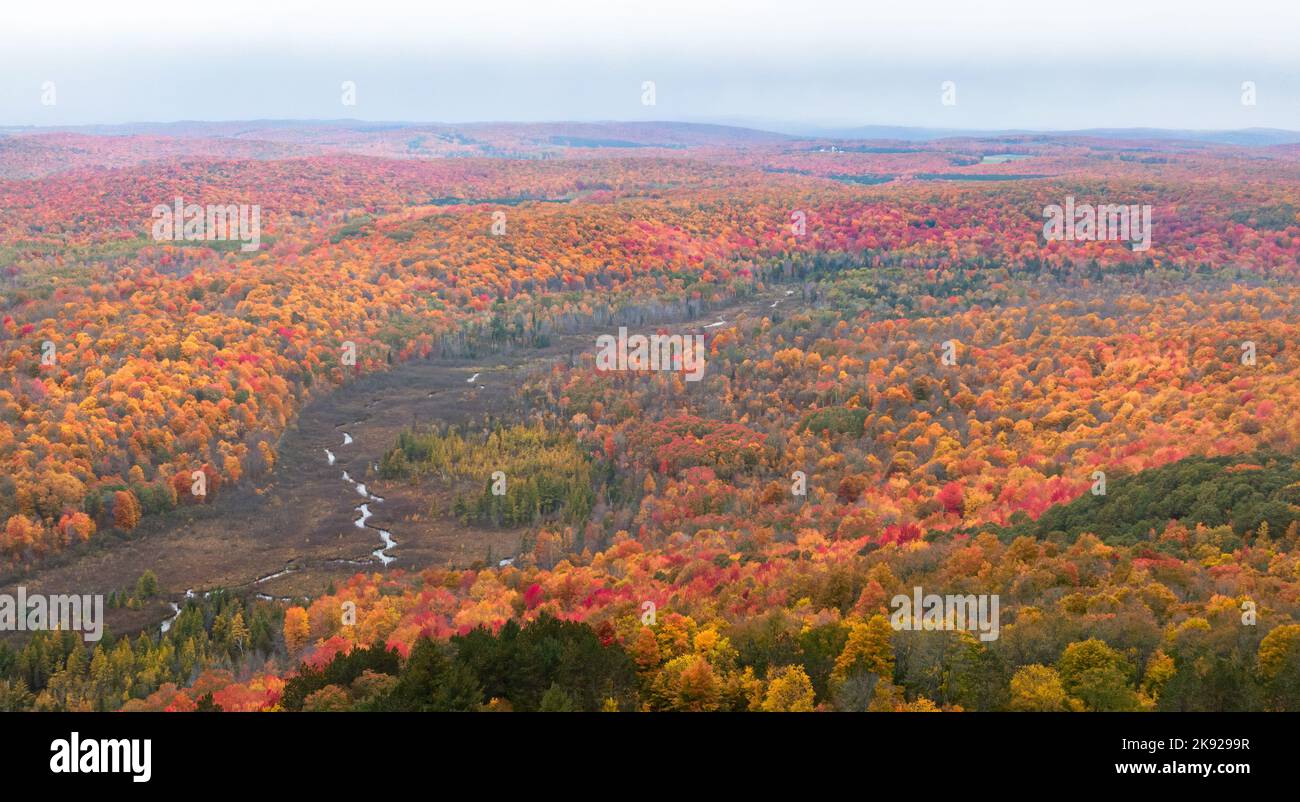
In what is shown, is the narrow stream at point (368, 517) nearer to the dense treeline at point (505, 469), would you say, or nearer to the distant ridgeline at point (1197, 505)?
the dense treeline at point (505, 469)

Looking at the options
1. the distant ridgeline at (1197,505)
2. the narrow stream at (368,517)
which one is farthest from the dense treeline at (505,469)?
the distant ridgeline at (1197,505)

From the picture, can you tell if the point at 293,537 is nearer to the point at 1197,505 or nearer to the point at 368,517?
the point at 368,517

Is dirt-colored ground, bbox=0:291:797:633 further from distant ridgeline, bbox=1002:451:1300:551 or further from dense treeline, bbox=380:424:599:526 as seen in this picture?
distant ridgeline, bbox=1002:451:1300:551

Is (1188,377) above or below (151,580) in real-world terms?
above

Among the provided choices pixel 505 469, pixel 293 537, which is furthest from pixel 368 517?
pixel 505 469

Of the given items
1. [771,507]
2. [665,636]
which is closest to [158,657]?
[665,636]
